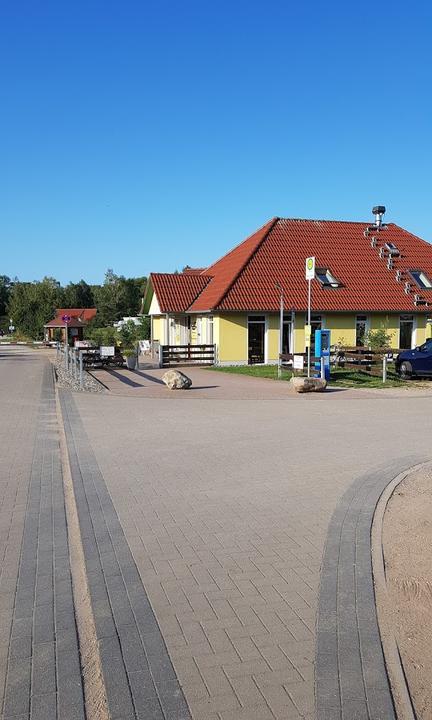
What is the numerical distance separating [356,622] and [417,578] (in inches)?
37.2

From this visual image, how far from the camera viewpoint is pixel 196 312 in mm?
30703

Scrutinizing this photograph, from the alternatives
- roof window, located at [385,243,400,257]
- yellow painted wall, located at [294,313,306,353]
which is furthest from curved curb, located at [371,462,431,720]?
roof window, located at [385,243,400,257]

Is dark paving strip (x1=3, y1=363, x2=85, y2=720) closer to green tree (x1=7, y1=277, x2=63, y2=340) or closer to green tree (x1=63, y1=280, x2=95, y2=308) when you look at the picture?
green tree (x1=7, y1=277, x2=63, y2=340)

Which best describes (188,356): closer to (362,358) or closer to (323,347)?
(362,358)

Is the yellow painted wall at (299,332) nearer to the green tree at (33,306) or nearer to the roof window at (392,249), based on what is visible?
the roof window at (392,249)

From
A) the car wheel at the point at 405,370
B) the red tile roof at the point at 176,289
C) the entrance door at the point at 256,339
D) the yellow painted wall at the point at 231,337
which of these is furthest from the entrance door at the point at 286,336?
the car wheel at the point at 405,370

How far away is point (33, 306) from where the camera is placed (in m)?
72.9

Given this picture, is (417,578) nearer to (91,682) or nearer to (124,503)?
(91,682)

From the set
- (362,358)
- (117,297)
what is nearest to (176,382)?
A: (362,358)

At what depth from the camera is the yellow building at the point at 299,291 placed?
28.9 metres

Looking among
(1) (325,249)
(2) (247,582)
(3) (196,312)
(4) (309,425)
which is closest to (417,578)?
(2) (247,582)

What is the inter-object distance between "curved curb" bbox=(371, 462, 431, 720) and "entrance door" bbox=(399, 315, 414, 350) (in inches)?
1033

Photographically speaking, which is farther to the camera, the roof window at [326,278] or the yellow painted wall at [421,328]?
the yellow painted wall at [421,328]

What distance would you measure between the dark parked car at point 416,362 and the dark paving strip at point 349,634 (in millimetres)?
16412
